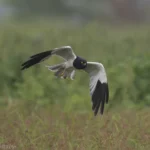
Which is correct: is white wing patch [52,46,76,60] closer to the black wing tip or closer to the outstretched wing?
the outstretched wing

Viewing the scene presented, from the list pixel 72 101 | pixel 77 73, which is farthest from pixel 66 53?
pixel 77 73

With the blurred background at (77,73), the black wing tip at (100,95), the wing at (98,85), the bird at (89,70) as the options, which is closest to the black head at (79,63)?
the bird at (89,70)

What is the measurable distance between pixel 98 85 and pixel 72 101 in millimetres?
1217

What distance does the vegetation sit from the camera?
7.56 metres

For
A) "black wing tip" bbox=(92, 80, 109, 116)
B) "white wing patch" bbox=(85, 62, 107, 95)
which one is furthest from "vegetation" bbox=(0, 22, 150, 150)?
"white wing patch" bbox=(85, 62, 107, 95)

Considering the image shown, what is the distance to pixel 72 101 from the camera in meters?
10.3

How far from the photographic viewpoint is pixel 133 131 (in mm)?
7922

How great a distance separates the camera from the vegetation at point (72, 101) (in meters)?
7.56

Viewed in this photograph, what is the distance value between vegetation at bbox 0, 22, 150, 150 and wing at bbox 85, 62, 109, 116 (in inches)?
8.0

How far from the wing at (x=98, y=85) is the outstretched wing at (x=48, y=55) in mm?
269

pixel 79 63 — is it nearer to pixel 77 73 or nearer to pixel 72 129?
pixel 72 129

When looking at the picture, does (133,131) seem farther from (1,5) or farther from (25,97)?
(1,5)

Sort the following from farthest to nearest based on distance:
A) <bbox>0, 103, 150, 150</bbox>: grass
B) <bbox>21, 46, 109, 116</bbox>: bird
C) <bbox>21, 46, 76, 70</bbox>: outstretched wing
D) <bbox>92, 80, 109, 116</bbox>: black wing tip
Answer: <bbox>92, 80, 109, 116</bbox>: black wing tip, <bbox>21, 46, 109, 116</bbox>: bird, <bbox>21, 46, 76, 70</bbox>: outstretched wing, <bbox>0, 103, 150, 150</bbox>: grass

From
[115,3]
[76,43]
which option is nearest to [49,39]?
[76,43]
